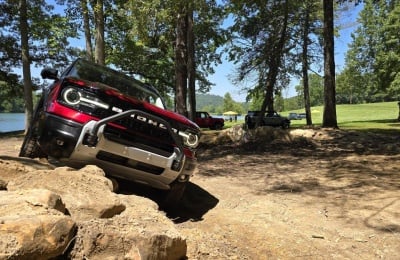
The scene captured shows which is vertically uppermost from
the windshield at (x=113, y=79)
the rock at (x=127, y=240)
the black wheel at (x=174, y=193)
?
the windshield at (x=113, y=79)

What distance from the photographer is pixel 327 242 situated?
4.43m

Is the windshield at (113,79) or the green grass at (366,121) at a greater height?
the windshield at (113,79)

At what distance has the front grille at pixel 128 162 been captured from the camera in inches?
177

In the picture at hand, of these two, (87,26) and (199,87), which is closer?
(87,26)

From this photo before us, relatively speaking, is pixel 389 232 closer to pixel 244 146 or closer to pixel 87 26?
pixel 244 146

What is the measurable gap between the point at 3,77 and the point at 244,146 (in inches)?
805

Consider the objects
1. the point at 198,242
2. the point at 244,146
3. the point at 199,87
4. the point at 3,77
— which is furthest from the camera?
the point at 199,87

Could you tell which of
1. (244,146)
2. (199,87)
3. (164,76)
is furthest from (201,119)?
(244,146)

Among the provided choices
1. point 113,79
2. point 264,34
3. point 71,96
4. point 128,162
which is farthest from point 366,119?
point 71,96

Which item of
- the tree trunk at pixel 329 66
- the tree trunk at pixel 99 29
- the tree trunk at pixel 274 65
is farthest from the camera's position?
the tree trunk at pixel 274 65

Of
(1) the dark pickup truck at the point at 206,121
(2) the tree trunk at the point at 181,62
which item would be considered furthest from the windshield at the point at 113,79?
(1) the dark pickup truck at the point at 206,121

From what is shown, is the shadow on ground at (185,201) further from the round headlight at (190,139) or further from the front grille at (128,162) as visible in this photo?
the round headlight at (190,139)

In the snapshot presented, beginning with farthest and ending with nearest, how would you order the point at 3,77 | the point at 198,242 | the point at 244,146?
the point at 3,77
the point at 244,146
the point at 198,242

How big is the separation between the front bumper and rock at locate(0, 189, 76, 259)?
4.40 ft
